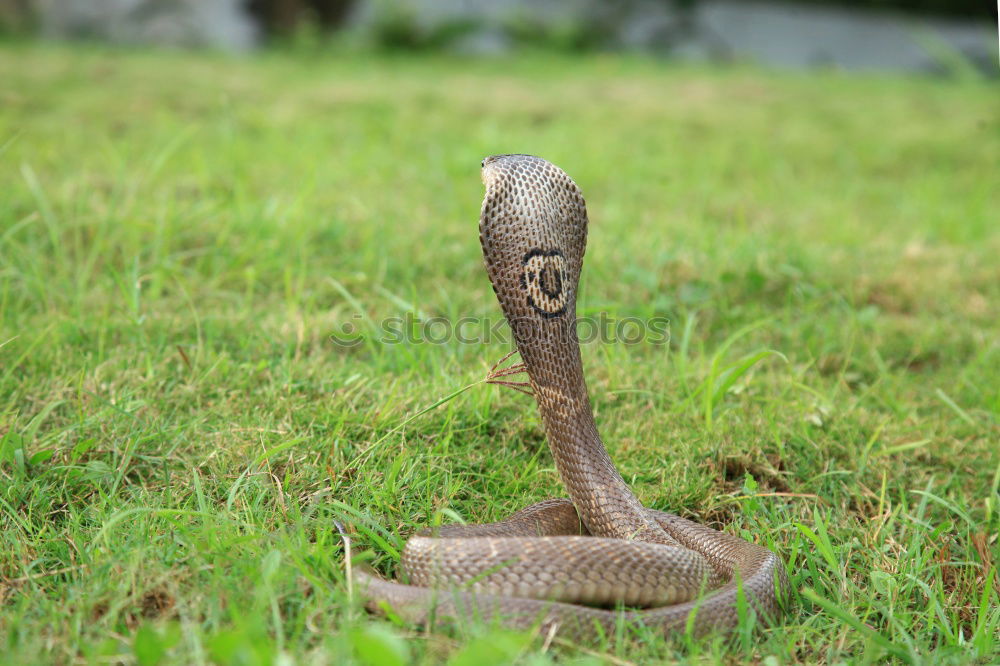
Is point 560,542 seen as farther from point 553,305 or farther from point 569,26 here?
point 569,26

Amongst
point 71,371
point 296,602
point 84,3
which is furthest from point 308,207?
point 84,3

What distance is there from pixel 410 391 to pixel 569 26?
10.5 meters

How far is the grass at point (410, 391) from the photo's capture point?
7.79ft

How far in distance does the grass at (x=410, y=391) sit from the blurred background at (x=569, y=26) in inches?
226

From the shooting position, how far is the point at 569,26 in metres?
12.8

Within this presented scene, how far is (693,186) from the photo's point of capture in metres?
6.30

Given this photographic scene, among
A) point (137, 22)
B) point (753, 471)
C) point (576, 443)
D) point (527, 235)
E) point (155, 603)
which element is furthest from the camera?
point (137, 22)

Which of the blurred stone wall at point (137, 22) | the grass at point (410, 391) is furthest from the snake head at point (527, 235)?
the blurred stone wall at point (137, 22)

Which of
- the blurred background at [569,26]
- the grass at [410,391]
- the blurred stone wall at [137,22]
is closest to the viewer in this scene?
the grass at [410,391]

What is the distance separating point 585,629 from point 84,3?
12058 mm

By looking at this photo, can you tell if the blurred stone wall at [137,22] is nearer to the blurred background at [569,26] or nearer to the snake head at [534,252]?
the blurred background at [569,26]

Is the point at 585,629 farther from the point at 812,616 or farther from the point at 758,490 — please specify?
the point at 758,490

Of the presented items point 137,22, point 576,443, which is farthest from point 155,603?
point 137,22

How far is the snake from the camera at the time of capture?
89.4 inches
